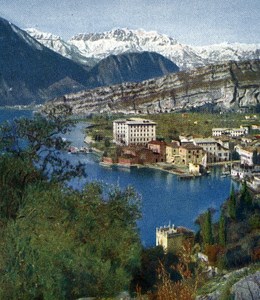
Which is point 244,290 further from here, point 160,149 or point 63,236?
point 160,149

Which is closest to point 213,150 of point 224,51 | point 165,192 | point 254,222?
point 165,192

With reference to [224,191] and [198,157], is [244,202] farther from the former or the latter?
[198,157]

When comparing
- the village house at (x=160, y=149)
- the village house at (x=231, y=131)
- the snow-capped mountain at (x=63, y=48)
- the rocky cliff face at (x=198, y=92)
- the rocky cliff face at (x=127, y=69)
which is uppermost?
the snow-capped mountain at (x=63, y=48)

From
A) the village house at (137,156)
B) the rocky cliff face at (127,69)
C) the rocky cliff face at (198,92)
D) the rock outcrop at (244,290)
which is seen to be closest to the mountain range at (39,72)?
the rocky cliff face at (127,69)

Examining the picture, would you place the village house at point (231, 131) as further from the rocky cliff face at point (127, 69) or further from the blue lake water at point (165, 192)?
the rocky cliff face at point (127, 69)

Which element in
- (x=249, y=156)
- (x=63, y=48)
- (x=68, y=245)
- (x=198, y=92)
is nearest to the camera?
(x=68, y=245)

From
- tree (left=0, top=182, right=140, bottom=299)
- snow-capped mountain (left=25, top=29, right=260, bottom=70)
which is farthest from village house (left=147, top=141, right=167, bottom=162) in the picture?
snow-capped mountain (left=25, top=29, right=260, bottom=70)

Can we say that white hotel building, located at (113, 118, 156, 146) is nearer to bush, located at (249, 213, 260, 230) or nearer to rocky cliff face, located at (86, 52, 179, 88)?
bush, located at (249, 213, 260, 230)
